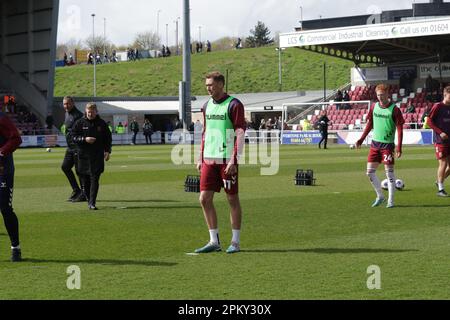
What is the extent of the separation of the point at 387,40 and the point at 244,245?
52336 mm

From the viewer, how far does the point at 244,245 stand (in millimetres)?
12141

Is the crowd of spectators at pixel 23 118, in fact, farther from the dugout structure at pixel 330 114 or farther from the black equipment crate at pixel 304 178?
the black equipment crate at pixel 304 178

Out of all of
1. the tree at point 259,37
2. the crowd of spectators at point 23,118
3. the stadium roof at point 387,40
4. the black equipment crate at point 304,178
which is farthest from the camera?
the tree at point 259,37

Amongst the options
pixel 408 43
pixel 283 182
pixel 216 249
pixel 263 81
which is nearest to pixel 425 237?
pixel 216 249

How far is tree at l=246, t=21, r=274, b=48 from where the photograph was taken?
165m

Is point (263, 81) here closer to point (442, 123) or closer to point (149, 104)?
point (149, 104)

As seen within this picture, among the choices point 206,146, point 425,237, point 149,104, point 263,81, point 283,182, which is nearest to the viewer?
Answer: point 206,146

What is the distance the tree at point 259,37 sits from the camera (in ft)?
541

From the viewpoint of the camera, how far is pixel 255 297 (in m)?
8.45

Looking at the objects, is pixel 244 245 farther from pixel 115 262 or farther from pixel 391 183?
pixel 391 183

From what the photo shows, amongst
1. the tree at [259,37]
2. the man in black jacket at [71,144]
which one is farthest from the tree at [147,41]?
the man in black jacket at [71,144]

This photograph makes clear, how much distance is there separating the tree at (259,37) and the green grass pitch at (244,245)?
145m

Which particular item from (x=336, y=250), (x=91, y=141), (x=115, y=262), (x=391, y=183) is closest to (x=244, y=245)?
(x=336, y=250)

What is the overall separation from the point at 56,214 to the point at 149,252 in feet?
17.4
